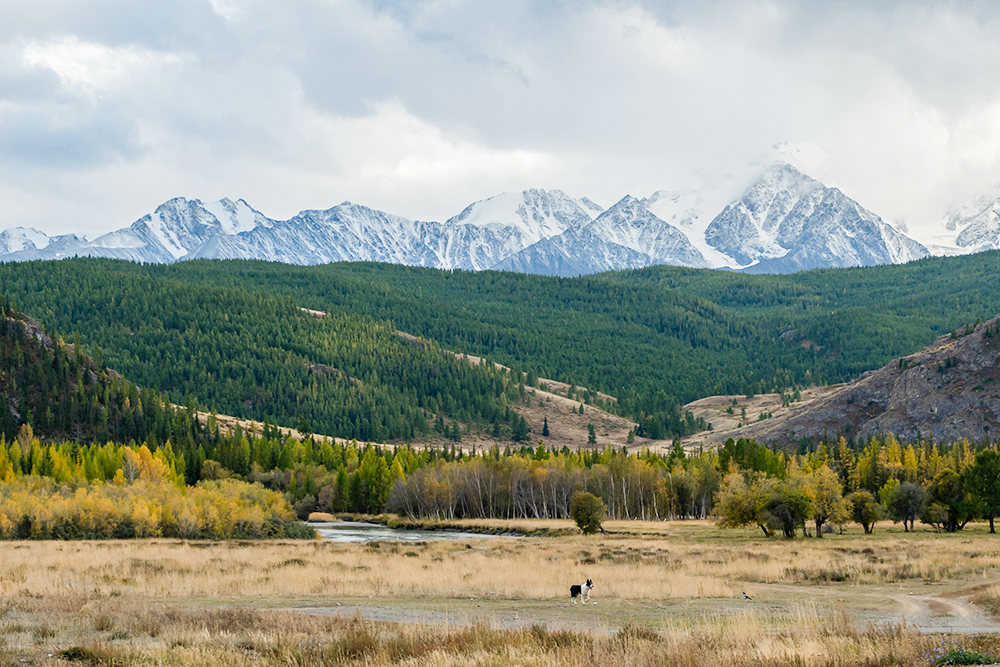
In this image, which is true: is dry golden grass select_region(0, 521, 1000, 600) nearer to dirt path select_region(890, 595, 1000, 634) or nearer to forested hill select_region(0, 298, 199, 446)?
dirt path select_region(890, 595, 1000, 634)

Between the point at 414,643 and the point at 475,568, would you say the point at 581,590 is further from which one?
the point at 475,568

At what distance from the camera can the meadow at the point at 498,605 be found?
19.6 metres

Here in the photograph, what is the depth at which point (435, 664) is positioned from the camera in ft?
59.2

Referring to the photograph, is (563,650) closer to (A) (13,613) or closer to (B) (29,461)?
(A) (13,613)

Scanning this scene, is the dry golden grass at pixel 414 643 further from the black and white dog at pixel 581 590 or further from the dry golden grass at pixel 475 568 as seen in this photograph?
the dry golden grass at pixel 475 568

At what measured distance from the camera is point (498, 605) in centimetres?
3216

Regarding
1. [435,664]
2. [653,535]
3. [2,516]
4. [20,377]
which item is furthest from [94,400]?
[435,664]

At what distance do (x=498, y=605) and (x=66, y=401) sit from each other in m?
175

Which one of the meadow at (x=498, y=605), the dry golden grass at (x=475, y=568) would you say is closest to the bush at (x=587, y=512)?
the dry golden grass at (x=475, y=568)

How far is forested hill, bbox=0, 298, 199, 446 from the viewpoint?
176625mm

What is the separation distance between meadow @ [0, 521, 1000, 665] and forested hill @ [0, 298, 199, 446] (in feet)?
406

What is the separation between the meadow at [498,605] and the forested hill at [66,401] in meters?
124

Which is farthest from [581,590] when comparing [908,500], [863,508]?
[908,500]

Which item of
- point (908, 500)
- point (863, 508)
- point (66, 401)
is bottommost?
point (863, 508)
